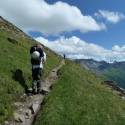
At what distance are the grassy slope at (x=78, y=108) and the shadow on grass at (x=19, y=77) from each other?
2.87 meters

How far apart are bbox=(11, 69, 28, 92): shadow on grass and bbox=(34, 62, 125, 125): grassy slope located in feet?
9.41

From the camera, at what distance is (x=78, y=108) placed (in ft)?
93.9

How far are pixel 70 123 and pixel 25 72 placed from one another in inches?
509

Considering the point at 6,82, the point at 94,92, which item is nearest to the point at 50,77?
the point at 94,92

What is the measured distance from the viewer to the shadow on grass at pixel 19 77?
32.8 meters

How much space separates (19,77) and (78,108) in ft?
27.5

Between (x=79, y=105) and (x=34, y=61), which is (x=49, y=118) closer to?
(x=79, y=105)

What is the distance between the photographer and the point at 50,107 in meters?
27.4

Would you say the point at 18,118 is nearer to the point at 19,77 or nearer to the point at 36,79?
the point at 36,79

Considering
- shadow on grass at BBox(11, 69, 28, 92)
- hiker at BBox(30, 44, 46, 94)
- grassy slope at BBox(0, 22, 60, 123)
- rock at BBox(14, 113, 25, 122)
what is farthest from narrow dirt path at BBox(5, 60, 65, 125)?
shadow on grass at BBox(11, 69, 28, 92)

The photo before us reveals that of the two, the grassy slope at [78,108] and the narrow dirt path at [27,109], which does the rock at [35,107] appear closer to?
the narrow dirt path at [27,109]

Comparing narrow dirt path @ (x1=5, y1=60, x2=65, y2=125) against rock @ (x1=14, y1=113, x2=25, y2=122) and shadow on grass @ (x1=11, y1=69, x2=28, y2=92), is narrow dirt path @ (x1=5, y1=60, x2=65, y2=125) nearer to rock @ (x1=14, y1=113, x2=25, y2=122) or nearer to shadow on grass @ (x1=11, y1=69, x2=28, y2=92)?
rock @ (x1=14, y1=113, x2=25, y2=122)

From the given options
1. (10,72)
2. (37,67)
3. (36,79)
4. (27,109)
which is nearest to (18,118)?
(27,109)

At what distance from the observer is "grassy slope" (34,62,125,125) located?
85.3ft
